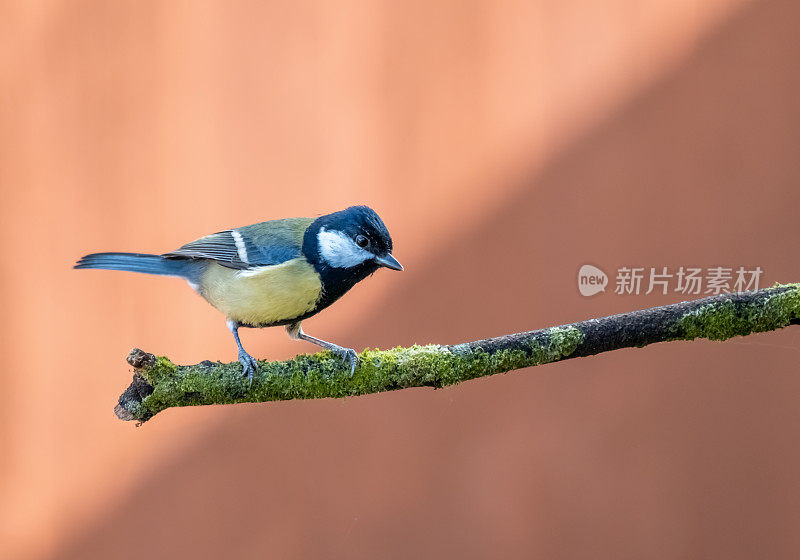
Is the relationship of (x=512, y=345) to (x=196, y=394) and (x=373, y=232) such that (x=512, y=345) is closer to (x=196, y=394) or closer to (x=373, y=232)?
(x=373, y=232)

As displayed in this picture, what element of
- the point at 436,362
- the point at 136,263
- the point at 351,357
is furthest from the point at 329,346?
the point at 136,263

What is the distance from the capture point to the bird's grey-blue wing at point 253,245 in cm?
135

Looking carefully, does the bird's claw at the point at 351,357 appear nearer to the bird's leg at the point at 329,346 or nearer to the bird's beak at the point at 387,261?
the bird's leg at the point at 329,346

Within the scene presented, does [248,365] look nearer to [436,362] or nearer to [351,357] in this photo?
[351,357]

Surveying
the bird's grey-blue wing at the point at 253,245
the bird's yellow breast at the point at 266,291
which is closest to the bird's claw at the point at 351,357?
the bird's yellow breast at the point at 266,291

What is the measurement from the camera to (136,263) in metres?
1.24

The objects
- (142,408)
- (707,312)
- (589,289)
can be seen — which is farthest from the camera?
(589,289)


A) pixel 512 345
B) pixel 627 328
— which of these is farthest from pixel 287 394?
pixel 627 328

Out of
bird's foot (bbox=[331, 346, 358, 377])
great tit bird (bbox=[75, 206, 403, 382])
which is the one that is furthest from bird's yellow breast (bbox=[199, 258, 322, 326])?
bird's foot (bbox=[331, 346, 358, 377])

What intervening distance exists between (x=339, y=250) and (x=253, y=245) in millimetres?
208

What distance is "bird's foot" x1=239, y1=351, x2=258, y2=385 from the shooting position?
3.99 ft

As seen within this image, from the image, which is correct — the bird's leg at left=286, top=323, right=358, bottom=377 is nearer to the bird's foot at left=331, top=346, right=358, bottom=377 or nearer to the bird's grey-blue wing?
the bird's foot at left=331, top=346, right=358, bottom=377

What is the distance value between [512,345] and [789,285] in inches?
20.9

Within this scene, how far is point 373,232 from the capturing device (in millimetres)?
1209
